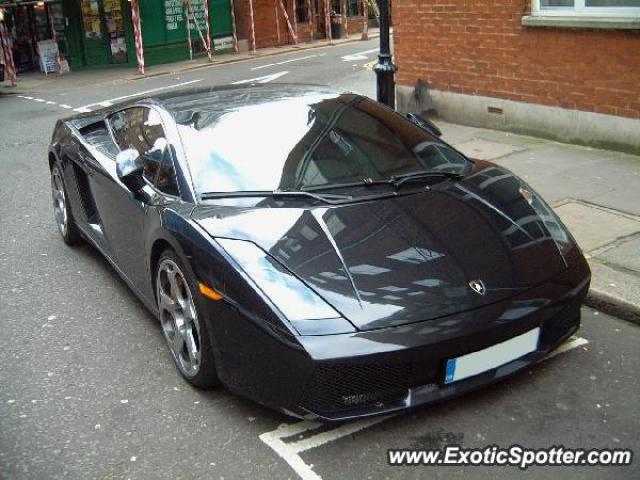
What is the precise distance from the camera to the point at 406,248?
138 inches

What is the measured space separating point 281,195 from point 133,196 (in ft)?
3.44

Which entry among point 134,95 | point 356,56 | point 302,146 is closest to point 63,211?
point 302,146

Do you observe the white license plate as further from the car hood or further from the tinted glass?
the tinted glass

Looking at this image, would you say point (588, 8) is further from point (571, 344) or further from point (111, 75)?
point (111, 75)

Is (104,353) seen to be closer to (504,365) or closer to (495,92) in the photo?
(504,365)

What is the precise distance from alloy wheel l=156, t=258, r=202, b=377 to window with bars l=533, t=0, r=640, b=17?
5762 millimetres

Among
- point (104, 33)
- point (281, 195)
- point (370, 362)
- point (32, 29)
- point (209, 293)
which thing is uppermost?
point (32, 29)

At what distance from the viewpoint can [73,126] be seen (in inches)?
234

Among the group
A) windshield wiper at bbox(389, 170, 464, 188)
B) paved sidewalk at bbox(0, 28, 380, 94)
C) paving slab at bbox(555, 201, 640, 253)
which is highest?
windshield wiper at bbox(389, 170, 464, 188)

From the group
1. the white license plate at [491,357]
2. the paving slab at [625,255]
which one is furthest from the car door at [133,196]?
the paving slab at [625,255]

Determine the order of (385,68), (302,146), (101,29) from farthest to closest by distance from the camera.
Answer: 1. (101,29)
2. (385,68)
3. (302,146)

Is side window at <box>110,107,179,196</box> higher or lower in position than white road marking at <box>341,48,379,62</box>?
higher

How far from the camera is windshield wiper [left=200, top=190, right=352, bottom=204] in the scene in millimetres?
3818

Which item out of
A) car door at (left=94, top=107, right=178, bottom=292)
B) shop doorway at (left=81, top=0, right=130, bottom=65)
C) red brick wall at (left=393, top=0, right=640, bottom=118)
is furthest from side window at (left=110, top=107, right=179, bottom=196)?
shop doorway at (left=81, top=0, right=130, bottom=65)
